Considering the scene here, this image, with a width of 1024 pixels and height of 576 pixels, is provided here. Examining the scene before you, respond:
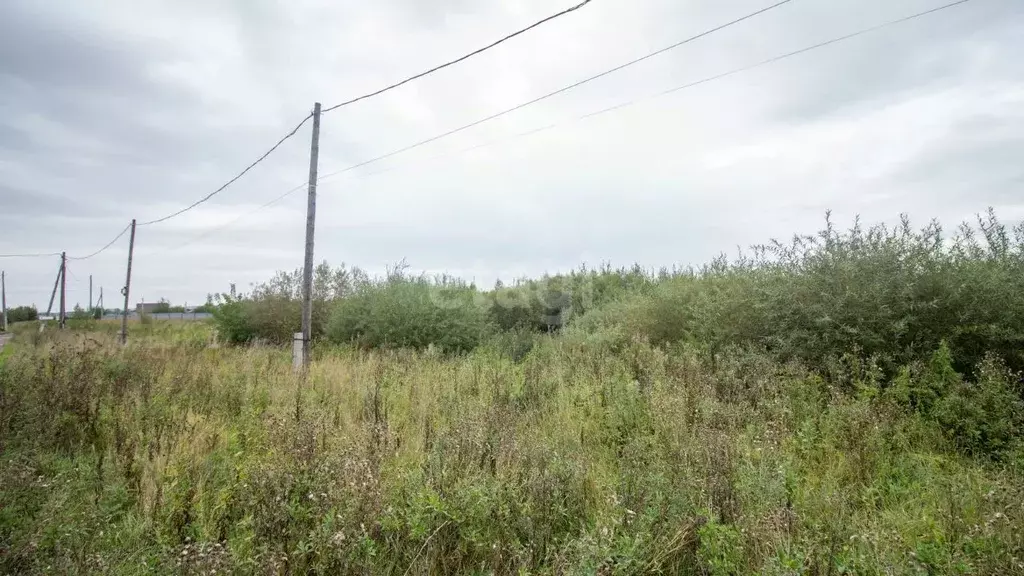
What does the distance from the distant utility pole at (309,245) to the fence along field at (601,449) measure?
0.72 meters

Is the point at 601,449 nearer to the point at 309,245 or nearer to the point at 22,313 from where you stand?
the point at 309,245

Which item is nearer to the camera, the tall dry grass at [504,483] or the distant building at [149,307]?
the tall dry grass at [504,483]

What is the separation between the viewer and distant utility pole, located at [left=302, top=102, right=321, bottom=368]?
11008 mm

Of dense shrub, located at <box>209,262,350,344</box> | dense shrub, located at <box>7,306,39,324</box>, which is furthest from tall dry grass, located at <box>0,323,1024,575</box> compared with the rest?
dense shrub, located at <box>7,306,39,324</box>

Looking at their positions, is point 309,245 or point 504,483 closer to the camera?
point 504,483

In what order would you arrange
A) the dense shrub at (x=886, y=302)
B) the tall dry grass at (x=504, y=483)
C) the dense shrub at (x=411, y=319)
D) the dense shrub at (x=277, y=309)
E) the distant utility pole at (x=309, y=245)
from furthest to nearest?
the dense shrub at (x=277, y=309)
the dense shrub at (x=411, y=319)
the distant utility pole at (x=309, y=245)
the dense shrub at (x=886, y=302)
the tall dry grass at (x=504, y=483)

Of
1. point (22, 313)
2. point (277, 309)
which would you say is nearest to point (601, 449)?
point (277, 309)

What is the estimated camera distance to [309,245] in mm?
11242

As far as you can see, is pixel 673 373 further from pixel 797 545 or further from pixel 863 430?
pixel 797 545

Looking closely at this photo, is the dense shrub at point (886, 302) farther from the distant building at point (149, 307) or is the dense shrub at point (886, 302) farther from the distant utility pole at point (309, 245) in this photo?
the distant building at point (149, 307)

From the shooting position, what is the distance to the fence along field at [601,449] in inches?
135

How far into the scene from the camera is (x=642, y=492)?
4012mm

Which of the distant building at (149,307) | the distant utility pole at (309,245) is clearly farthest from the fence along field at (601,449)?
the distant building at (149,307)

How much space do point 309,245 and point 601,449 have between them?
8.11 metres
